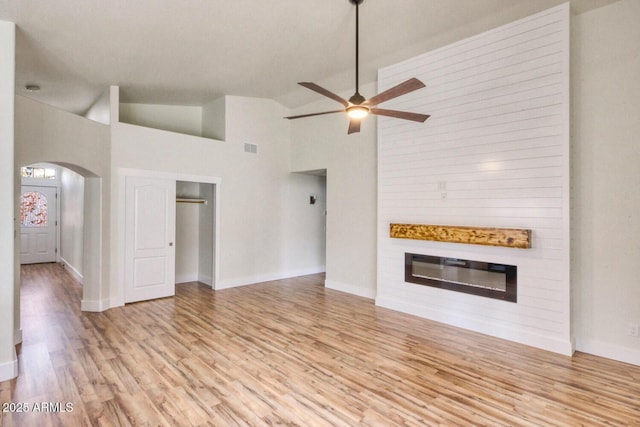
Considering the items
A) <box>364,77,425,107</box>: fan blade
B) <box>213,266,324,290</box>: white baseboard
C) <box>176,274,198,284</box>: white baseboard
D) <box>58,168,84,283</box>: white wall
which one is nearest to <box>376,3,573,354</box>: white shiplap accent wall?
<box>364,77,425,107</box>: fan blade

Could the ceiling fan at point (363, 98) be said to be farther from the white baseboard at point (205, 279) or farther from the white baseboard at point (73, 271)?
the white baseboard at point (73, 271)

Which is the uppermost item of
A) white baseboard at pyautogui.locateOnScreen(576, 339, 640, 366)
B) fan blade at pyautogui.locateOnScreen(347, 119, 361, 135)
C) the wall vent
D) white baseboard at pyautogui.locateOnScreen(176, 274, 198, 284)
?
the wall vent

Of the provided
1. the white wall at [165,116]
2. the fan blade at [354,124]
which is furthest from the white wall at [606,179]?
the white wall at [165,116]

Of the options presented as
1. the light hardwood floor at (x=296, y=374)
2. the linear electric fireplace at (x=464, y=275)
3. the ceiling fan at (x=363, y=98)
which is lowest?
the light hardwood floor at (x=296, y=374)

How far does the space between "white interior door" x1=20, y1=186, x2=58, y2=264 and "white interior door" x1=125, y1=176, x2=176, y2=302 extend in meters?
5.58

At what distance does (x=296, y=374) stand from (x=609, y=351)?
3256 millimetres

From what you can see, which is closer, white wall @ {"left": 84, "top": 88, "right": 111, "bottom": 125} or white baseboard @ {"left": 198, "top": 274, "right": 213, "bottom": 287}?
white wall @ {"left": 84, "top": 88, "right": 111, "bottom": 125}

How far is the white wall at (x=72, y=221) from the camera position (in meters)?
6.67

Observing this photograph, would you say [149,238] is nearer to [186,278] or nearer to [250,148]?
[186,278]

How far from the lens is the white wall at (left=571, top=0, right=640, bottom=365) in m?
3.28

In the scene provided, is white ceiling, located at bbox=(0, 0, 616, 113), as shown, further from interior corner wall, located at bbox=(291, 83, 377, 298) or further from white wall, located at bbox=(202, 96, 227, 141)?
interior corner wall, located at bbox=(291, 83, 377, 298)

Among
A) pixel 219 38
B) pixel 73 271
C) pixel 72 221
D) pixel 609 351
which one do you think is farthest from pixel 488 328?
pixel 72 221

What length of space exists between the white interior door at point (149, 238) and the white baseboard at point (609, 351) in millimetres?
5828

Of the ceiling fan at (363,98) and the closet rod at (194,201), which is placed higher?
the ceiling fan at (363,98)
